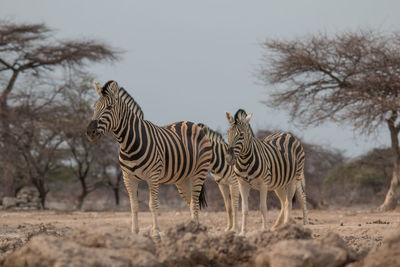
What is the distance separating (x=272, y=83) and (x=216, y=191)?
5218 millimetres

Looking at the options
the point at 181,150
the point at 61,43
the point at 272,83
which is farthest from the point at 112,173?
the point at 181,150

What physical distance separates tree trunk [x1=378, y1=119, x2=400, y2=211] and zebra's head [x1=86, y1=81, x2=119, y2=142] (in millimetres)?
12989

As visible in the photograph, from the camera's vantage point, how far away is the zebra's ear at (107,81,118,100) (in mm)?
6660

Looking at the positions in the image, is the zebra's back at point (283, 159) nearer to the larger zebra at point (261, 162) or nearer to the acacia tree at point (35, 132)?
the larger zebra at point (261, 162)

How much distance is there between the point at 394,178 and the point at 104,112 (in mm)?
13974

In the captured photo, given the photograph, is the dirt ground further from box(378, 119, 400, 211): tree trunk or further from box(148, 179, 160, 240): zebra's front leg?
box(378, 119, 400, 211): tree trunk

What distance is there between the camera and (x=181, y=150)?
753 centimetres

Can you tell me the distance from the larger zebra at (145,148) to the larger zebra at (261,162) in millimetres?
677

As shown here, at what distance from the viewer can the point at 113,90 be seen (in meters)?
6.73

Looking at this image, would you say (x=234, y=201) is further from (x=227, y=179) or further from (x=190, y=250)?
(x=190, y=250)

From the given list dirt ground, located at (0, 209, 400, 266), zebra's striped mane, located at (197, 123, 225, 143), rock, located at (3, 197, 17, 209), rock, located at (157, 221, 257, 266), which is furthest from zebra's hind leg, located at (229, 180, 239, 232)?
rock, located at (3, 197, 17, 209)

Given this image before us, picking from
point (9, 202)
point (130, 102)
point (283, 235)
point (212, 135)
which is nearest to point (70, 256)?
point (283, 235)

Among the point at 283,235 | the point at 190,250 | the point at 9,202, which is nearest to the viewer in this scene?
the point at 190,250

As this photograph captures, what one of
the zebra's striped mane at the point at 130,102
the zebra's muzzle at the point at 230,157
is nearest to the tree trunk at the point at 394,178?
the zebra's muzzle at the point at 230,157
